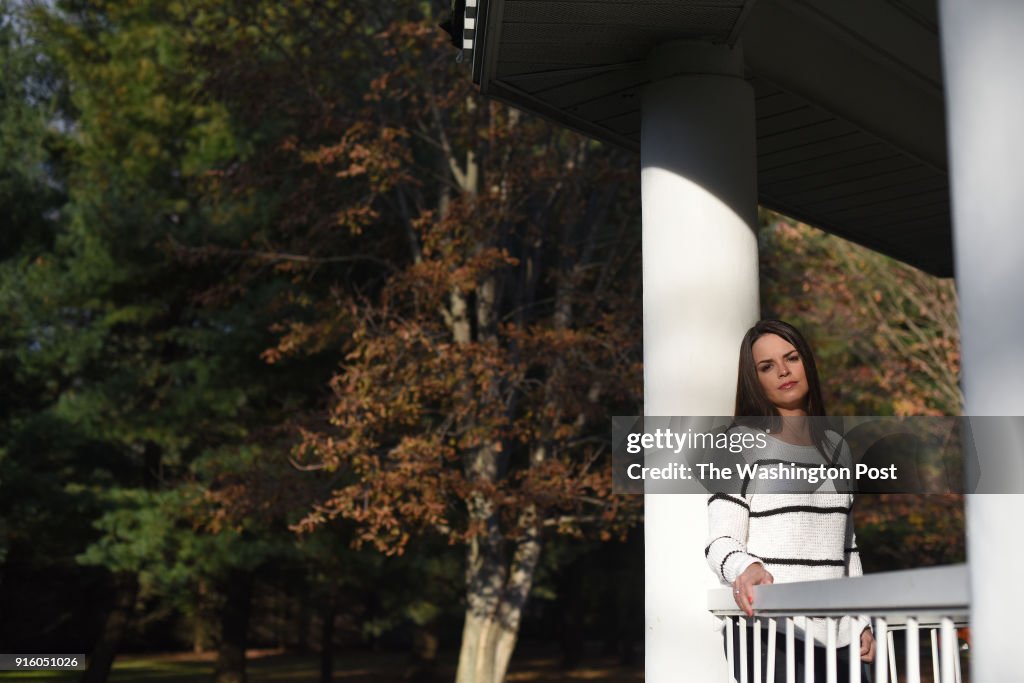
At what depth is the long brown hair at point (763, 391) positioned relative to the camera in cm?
234

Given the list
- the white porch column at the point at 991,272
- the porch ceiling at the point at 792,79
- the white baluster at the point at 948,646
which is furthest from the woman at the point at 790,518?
the porch ceiling at the point at 792,79

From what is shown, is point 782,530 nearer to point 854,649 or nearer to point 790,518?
point 790,518

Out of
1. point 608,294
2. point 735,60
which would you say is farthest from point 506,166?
point 735,60

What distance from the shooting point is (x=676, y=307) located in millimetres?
2953

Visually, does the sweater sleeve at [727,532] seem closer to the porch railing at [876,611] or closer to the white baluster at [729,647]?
the porch railing at [876,611]

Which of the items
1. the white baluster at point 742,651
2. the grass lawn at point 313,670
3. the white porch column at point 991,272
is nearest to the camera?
the white porch column at point 991,272

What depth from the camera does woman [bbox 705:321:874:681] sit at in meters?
2.14

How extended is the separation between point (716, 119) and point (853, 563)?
1.34m

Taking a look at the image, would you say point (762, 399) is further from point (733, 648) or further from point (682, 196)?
point (682, 196)

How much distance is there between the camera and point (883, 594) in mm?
1545

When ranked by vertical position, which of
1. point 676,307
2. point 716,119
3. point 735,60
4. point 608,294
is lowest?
point 676,307

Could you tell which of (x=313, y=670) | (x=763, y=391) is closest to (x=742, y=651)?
(x=763, y=391)

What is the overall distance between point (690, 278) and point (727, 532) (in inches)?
36.9

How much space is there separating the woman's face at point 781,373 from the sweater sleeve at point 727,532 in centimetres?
27
